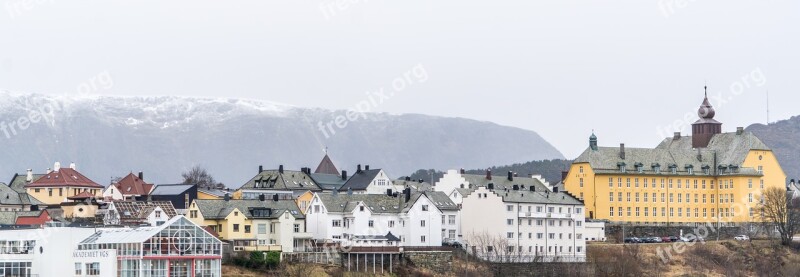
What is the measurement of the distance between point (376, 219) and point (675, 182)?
39825mm

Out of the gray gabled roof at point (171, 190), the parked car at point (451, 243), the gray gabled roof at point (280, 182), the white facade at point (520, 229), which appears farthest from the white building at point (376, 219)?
the gray gabled roof at point (280, 182)

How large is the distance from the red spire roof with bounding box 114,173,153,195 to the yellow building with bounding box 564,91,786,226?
4439 cm

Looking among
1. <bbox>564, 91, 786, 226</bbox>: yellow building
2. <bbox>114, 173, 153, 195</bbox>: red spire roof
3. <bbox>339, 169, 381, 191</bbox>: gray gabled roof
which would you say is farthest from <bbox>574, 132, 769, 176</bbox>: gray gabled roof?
<bbox>114, 173, 153, 195</bbox>: red spire roof

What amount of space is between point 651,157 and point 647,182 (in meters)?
3.57

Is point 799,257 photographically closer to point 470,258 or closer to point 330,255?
point 470,258

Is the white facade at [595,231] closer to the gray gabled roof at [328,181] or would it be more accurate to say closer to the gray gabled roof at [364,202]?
the gray gabled roof at [364,202]

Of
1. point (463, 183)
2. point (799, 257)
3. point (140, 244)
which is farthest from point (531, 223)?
point (140, 244)

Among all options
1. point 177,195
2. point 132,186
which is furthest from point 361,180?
point 177,195

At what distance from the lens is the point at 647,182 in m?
149

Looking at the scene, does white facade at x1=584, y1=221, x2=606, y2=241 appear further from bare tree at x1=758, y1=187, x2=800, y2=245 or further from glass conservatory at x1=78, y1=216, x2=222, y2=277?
glass conservatory at x1=78, y1=216, x2=222, y2=277

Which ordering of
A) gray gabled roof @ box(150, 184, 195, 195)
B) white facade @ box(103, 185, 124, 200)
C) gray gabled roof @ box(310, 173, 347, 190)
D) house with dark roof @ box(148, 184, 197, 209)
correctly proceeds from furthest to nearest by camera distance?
gray gabled roof @ box(310, 173, 347, 190) → white facade @ box(103, 185, 124, 200) → gray gabled roof @ box(150, 184, 195, 195) → house with dark roof @ box(148, 184, 197, 209)

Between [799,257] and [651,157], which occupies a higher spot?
[651,157]

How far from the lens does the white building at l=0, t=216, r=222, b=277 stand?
99250mm

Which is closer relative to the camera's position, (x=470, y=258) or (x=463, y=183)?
(x=470, y=258)
